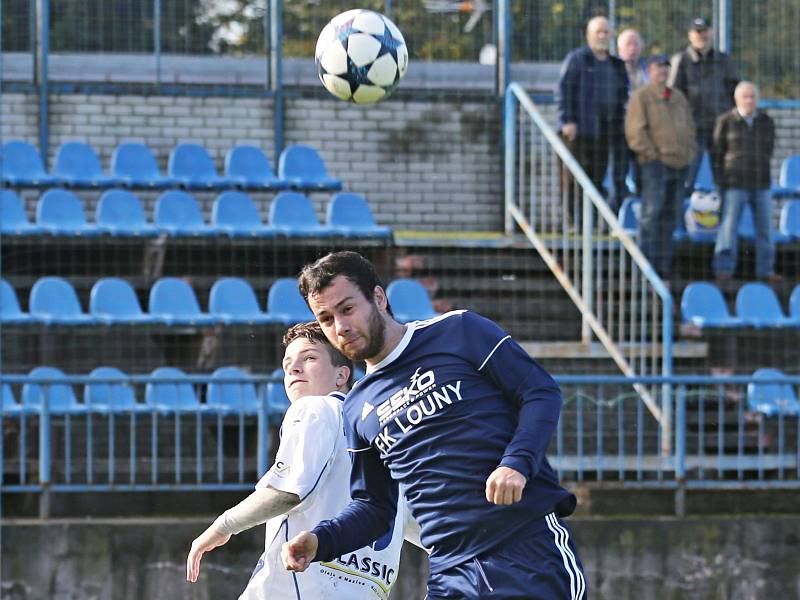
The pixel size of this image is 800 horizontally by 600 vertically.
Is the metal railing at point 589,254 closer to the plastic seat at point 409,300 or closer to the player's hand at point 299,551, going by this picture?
the plastic seat at point 409,300

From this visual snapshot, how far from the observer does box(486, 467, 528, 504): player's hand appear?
437 cm

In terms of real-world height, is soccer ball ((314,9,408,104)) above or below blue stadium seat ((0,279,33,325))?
above

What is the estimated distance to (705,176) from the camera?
14.6 m

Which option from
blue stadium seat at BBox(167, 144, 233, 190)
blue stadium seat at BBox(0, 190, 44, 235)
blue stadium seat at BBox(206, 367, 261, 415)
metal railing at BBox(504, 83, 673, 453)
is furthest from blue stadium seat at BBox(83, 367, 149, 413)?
metal railing at BBox(504, 83, 673, 453)

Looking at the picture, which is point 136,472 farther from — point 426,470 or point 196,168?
point 426,470

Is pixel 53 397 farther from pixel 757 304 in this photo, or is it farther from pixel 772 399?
pixel 757 304

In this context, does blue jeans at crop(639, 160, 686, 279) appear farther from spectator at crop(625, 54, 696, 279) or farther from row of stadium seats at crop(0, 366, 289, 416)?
row of stadium seats at crop(0, 366, 289, 416)

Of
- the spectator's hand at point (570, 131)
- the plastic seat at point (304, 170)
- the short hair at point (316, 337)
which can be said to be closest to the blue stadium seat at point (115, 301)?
the plastic seat at point (304, 170)

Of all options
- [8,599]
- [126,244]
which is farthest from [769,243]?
[8,599]

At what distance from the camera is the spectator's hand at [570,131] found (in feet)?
43.4

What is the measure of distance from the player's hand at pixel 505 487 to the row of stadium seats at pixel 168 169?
9288 millimetres

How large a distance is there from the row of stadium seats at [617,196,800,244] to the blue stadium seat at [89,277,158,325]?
407 cm

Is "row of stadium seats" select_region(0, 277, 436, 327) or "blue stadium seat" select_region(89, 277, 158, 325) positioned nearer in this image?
"row of stadium seats" select_region(0, 277, 436, 327)

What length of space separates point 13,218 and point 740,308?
5.74 meters
